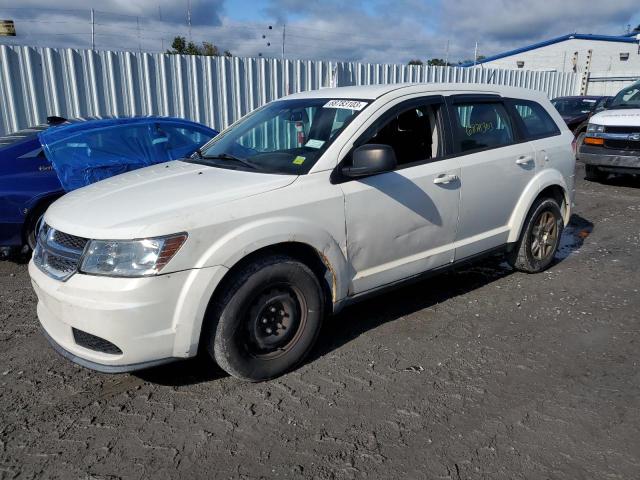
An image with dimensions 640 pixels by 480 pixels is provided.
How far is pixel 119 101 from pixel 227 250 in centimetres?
→ 763

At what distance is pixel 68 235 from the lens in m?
3.04

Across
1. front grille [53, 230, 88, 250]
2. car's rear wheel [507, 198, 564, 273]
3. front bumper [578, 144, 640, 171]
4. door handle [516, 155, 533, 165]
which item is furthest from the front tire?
front bumper [578, 144, 640, 171]

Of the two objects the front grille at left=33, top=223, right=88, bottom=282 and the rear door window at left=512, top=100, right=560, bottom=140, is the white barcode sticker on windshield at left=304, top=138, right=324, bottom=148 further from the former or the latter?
the rear door window at left=512, top=100, right=560, bottom=140

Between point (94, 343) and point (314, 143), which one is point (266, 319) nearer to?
point (94, 343)

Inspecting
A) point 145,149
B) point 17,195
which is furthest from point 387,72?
point 17,195

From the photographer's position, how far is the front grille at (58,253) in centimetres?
295

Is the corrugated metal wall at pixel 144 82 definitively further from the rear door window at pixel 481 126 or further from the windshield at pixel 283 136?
the rear door window at pixel 481 126

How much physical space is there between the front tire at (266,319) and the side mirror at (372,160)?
72cm

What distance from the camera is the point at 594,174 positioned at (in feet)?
35.0

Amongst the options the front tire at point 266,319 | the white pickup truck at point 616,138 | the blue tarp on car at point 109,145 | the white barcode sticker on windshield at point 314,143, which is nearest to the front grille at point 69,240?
the front tire at point 266,319

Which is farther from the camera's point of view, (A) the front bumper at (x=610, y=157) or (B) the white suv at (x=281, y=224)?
(A) the front bumper at (x=610, y=157)

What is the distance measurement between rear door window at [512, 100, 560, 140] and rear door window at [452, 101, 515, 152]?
0.23 meters

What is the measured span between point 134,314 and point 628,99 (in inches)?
418

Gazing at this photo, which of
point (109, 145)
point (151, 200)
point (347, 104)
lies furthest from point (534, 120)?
point (109, 145)
